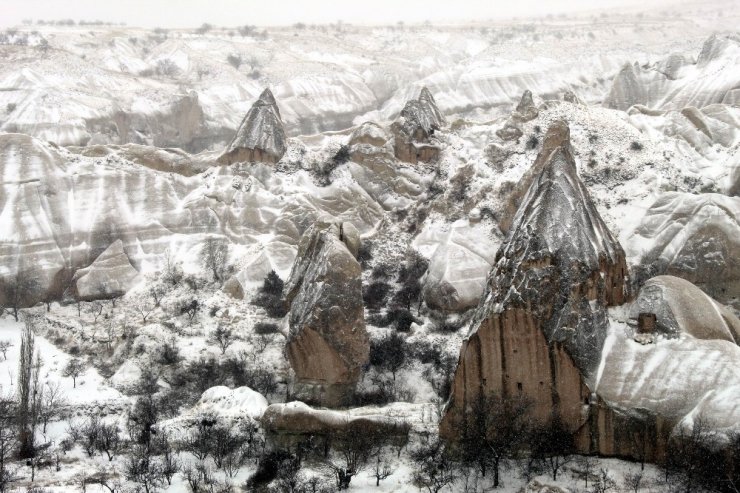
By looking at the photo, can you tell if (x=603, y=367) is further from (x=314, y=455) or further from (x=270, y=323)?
(x=270, y=323)

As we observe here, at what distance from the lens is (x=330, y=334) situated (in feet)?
105

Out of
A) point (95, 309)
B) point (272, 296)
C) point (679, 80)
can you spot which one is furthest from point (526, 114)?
point (95, 309)

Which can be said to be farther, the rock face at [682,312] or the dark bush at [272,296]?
the dark bush at [272,296]

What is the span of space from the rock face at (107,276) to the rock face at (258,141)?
36.2ft

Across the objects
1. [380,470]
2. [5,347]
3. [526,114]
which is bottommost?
[380,470]

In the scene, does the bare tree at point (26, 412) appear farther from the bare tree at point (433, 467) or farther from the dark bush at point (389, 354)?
the dark bush at point (389, 354)

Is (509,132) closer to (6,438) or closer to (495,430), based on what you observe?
(495,430)

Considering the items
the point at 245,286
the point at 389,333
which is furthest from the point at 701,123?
the point at 245,286

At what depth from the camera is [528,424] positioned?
82.0 ft

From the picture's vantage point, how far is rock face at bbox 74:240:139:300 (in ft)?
141

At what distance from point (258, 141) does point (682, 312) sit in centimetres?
3366

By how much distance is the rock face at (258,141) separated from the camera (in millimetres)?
52031

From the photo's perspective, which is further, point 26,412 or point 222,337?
point 222,337

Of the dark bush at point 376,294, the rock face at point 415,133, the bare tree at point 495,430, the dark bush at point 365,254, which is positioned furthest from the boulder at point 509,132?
the bare tree at point 495,430
